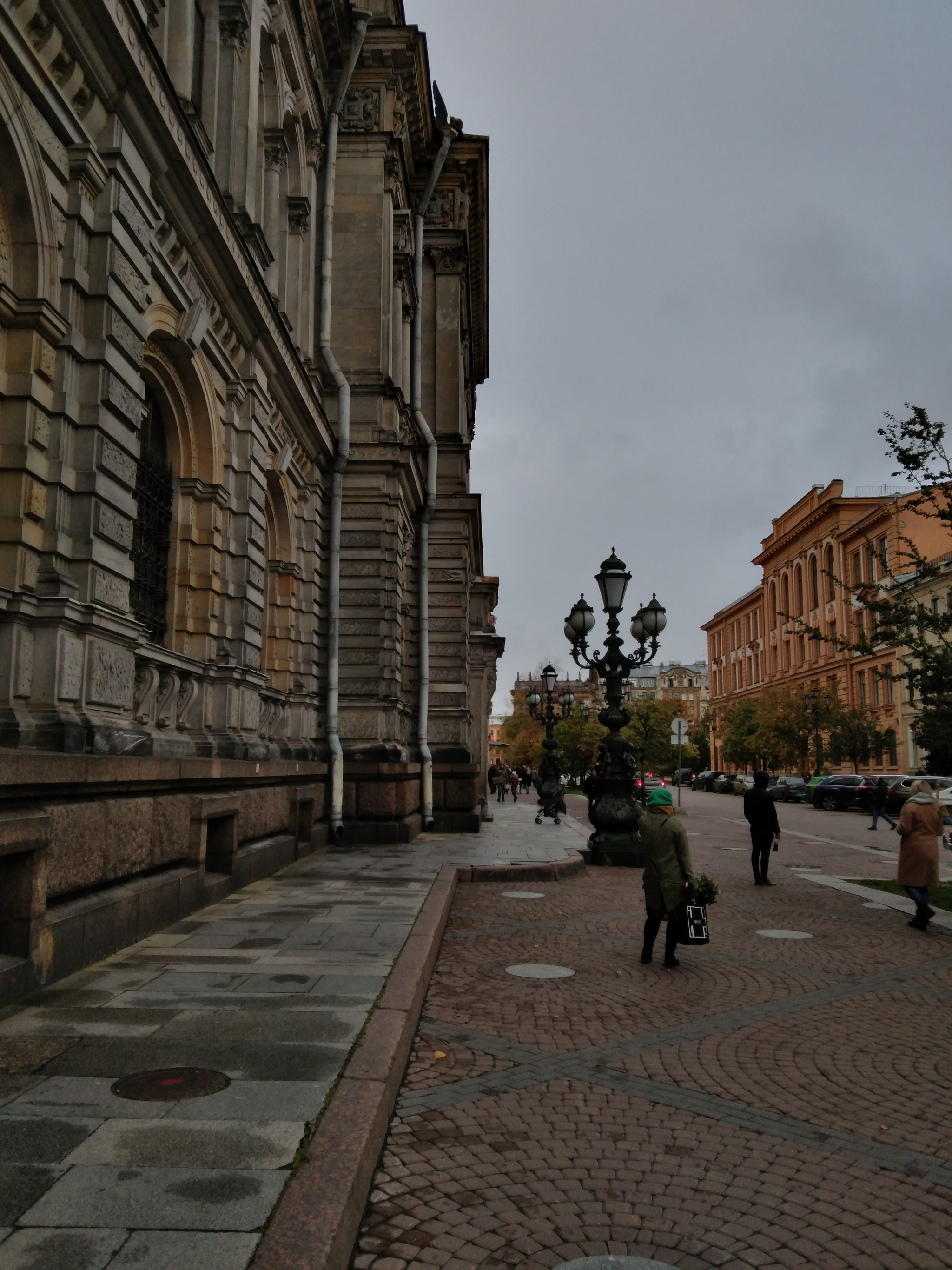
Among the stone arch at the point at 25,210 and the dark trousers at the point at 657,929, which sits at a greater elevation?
the stone arch at the point at 25,210

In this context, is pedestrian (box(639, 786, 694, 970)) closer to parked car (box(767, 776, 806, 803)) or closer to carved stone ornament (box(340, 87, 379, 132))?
carved stone ornament (box(340, 87, 379, 132))

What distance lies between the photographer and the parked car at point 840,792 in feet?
137

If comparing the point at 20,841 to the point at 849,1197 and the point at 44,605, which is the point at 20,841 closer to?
the point at 44,605

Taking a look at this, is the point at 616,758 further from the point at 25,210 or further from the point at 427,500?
the point at 25,210

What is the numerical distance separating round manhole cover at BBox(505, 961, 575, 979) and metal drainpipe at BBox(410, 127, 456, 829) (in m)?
13.0

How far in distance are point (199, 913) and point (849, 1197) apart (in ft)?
21.7

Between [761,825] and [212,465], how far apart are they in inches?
357

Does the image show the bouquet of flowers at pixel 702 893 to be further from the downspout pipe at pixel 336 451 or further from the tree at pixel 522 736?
the tree at pixel 522 736

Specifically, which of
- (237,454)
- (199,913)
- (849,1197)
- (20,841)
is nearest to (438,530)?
(237,454)

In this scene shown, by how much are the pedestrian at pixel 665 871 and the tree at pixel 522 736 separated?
207 feet

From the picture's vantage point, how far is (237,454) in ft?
41.1

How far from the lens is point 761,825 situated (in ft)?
48.7

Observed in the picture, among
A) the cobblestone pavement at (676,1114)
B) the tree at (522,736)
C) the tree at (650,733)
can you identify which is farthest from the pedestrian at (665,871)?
the tree at (522,736)

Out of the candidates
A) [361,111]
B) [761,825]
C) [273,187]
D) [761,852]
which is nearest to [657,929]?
[761,825]
